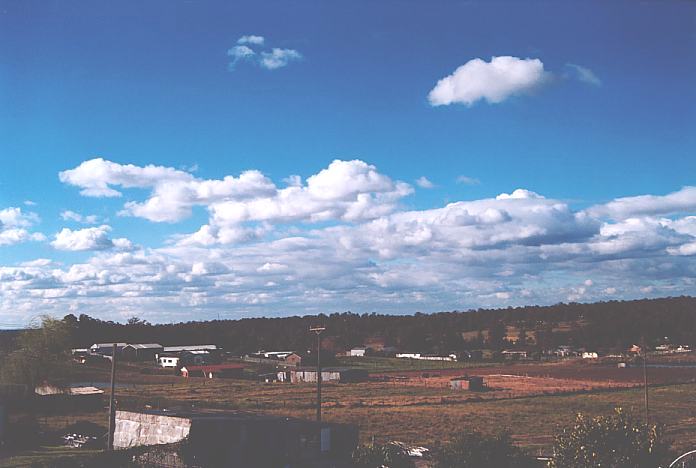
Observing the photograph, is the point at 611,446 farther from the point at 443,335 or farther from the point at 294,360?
the point at 443,335

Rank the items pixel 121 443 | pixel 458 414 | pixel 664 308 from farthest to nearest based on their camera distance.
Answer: pixel 664 308 < pixel 458 414 < pixel 121 443

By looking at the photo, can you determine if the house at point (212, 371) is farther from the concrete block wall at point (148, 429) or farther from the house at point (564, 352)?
the house at point (564, 352)

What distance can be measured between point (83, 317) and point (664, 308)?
153 meters

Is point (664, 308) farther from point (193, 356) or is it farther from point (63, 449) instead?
point (63, 449)

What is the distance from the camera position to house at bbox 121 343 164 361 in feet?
413

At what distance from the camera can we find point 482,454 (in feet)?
79.5

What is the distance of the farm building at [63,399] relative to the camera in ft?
177

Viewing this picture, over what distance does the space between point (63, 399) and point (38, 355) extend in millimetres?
5361

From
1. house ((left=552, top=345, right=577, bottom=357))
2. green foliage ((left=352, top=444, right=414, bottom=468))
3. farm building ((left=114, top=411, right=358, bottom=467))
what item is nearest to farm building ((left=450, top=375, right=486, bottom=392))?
farm building ((left=114, top=411, right=358, bottom=467))

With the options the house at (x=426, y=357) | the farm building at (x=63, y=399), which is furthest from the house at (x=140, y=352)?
the farm building at (x=63, y=399)

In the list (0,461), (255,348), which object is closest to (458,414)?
(0,461)

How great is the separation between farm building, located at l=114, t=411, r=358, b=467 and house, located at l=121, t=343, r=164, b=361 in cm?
9658

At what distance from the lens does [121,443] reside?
112ft

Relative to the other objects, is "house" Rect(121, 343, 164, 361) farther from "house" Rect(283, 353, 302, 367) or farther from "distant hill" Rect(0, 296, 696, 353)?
"house" Rect(283, 353, 302, 367)
